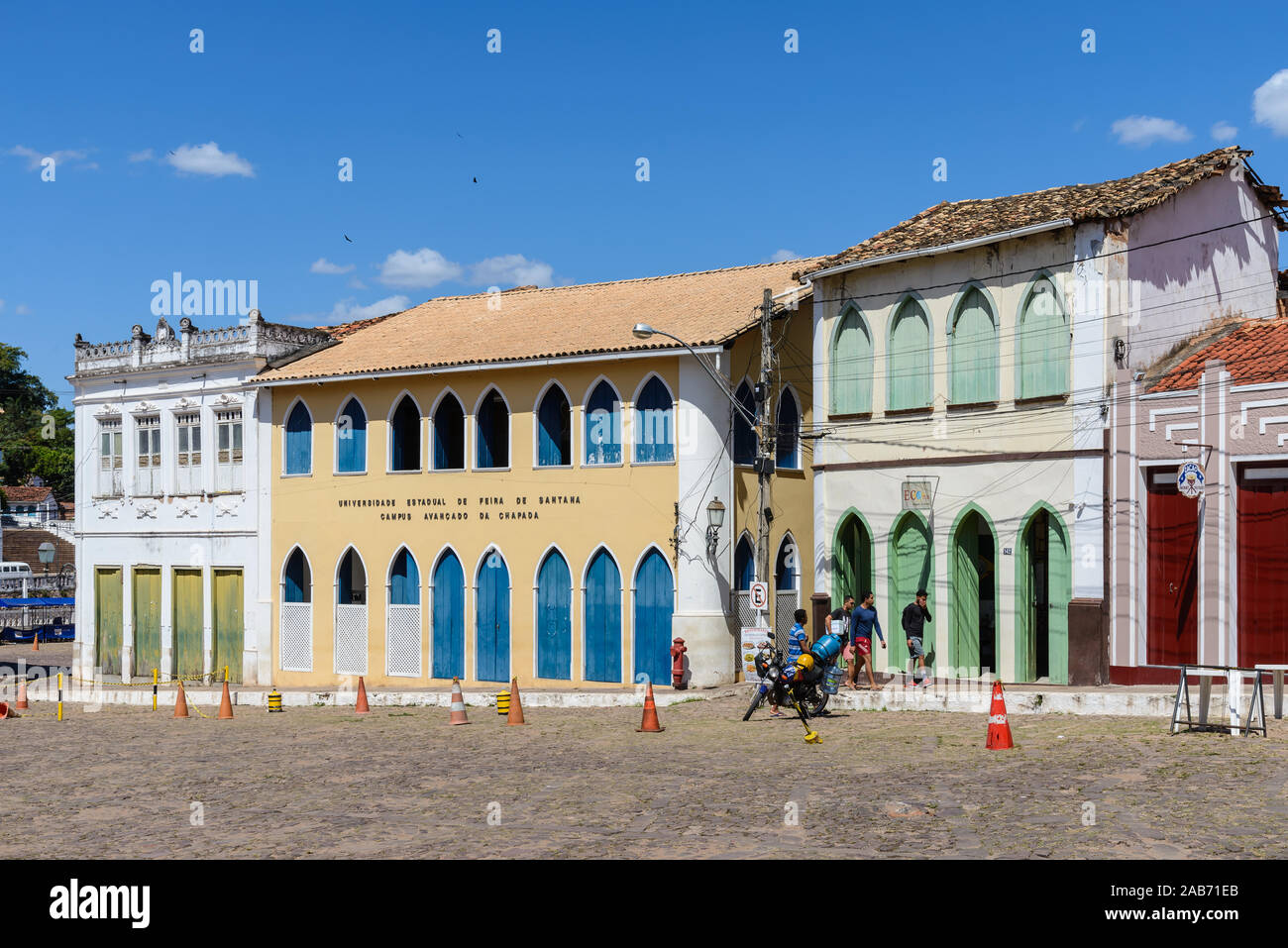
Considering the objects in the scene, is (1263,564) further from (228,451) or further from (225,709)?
(228,451)

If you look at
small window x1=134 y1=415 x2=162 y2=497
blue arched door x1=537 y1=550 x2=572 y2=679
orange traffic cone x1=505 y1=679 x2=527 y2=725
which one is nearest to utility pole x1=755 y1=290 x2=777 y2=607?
orange traffic cone x1=505 y1=679 x2=527 y2=725

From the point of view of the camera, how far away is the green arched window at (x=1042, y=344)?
2167 cm

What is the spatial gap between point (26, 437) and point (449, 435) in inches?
2260

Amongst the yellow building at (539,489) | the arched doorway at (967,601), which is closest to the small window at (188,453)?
the yellow building at (539,489)

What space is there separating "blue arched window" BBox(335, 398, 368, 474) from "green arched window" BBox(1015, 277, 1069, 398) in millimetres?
14159

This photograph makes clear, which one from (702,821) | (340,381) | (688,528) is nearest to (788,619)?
(688,528)

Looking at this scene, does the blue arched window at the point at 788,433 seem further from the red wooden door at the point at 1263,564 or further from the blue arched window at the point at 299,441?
the blue arched window at the point at 299,441

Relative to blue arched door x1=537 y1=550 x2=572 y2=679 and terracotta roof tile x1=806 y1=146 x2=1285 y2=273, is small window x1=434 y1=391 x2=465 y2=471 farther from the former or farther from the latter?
terracotta roof tile x1=806 y1=146 x2=1285 y2=273

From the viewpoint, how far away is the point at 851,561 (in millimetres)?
25359

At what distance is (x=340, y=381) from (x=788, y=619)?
1083cm

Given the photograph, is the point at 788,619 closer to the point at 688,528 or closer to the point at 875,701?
the point at 688,528

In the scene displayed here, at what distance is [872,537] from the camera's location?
24.4 meters

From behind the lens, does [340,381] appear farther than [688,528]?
Yes

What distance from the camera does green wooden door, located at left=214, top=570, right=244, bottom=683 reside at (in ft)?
104
